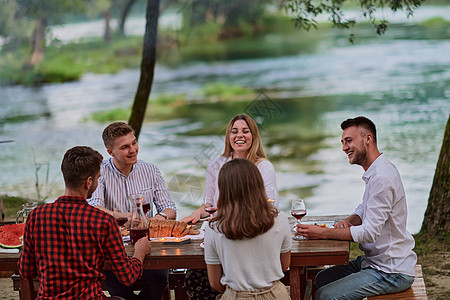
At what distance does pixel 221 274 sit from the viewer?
2.71m

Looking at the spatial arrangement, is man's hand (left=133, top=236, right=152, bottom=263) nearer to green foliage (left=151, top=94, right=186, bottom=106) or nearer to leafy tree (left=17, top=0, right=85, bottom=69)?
leafy tree (left=17, top=0, right=85, bottom=69)

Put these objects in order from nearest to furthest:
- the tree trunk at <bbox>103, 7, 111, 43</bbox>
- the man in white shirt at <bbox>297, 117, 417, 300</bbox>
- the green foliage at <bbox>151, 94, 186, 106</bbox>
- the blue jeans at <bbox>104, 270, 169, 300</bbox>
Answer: the man in white shirt at <bbox>297, 117, 417, 300</bbox> → the blue jeans at <bbox>104, 270, 169, 300</bbox> → the tree trunk at <bbox>103, 7, 111, 43</bbox> → the green foliage at <bbox>151, 94, 186, 106</bbox>

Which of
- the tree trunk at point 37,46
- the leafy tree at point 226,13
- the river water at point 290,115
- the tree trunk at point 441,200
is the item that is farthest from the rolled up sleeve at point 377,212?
the tree trunk at point 37,46

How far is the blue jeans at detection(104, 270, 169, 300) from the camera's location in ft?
11.5

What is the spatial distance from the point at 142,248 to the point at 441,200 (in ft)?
10.8

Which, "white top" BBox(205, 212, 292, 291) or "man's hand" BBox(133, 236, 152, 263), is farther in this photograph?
"man's hand" BBox(133, 236, 152, 263)

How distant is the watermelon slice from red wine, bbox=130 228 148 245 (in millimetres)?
575

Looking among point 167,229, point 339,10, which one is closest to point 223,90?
point 339,10

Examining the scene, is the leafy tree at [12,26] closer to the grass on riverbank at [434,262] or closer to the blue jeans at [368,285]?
the grass on riverbank at [434,262]

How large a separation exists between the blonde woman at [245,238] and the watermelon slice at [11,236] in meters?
1.08

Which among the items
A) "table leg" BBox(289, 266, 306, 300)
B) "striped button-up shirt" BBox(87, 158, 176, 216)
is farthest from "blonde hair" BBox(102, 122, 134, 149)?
"table leg" BBox(289, 266, 306, 300)

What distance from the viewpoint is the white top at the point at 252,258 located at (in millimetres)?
2555

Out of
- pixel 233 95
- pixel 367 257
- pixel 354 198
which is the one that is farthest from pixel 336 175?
pixel 367 257

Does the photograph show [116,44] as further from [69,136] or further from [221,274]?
[221,274]
